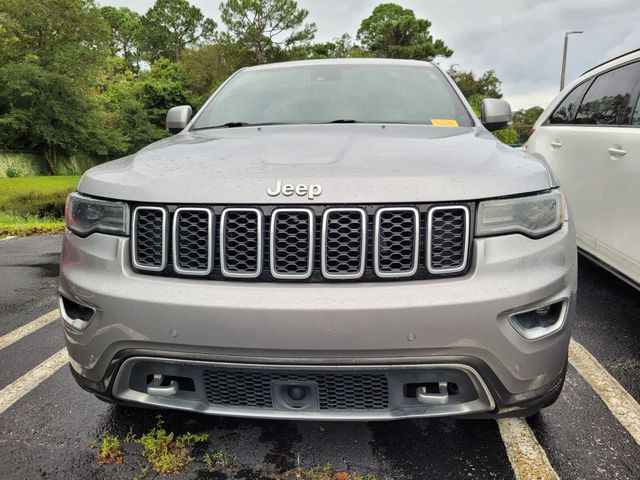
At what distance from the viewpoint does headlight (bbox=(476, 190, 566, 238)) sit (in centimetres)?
168

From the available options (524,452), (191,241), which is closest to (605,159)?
(524,452)

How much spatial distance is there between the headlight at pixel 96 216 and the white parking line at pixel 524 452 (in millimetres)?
1675

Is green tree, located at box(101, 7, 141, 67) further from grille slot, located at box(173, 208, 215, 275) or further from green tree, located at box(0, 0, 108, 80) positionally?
grille slot, located at box(173, 208, 215, 275)

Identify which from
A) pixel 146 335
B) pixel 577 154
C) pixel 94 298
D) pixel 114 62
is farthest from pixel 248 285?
pixel 114 62

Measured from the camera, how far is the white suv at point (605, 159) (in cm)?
289

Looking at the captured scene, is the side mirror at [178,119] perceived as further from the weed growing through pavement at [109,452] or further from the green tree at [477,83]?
the green tree at [477,83]

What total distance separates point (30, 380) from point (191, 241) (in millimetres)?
1649

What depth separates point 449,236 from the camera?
1.67m

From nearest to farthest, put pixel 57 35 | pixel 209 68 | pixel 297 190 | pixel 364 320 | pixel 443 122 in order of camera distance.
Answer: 1. pixel 364 320
2. pixel 297 190
3. pixel 443 122
4. pixel 57 35
5. pixel 209 68

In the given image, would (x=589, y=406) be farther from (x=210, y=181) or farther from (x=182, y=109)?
(x=182, y=109)

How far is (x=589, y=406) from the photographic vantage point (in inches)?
91.9

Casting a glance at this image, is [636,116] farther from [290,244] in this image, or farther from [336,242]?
[290,244]

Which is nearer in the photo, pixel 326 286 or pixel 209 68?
pixel 326 286

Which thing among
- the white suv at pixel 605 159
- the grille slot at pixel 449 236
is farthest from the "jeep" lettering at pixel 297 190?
the white suv at pixel 605 159
